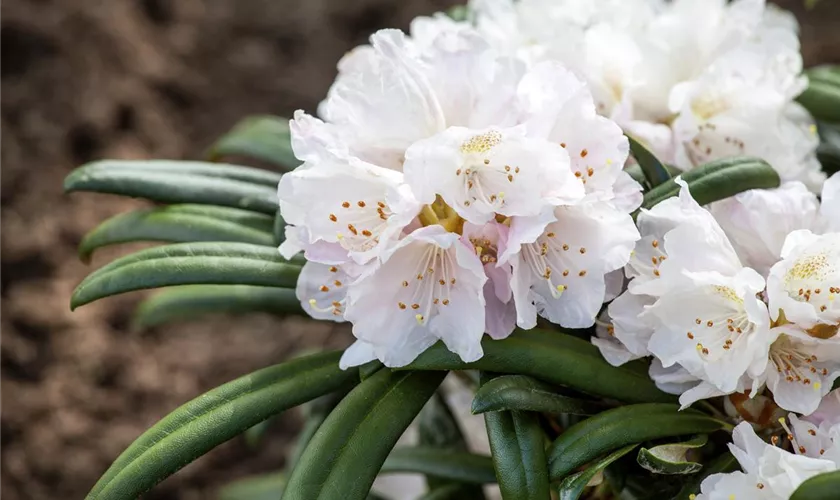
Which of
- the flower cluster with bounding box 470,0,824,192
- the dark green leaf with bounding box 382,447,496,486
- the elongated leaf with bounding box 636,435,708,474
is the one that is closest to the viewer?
the elongated leaf with bounding box 636,435,708,474

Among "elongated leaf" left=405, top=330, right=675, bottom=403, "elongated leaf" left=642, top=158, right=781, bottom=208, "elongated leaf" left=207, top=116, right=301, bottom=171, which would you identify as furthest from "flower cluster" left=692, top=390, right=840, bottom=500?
→ "elongated leaf" left=207, top=116, right=301, bottom=171

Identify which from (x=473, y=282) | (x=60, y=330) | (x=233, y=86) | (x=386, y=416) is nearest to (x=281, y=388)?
(x=386, y=416)

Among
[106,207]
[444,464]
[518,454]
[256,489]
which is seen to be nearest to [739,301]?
[518,454]

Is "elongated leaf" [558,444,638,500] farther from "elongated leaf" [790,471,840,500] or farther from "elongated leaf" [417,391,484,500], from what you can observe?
"elongated leaf" [417,391,484,500]

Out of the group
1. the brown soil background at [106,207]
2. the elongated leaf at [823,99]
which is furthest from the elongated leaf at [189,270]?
the brown soil background at [106,207]

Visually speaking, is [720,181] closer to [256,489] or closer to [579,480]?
[579,480]

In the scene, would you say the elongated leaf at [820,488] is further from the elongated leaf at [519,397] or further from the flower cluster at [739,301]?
the elongated leaf at [519,397]
